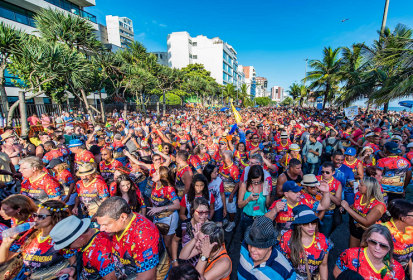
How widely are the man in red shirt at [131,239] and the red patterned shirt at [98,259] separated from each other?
11 centimetres

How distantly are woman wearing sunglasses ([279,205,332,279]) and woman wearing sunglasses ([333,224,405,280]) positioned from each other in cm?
24

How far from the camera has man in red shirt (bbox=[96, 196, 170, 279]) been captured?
1828 mm

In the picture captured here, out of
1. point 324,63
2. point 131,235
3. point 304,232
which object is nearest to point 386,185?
point 304,232

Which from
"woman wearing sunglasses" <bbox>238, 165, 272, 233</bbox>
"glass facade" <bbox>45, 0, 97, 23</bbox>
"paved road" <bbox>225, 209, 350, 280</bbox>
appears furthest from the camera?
"glass facade" <bbox>45, 0, 97, 23</bbox>

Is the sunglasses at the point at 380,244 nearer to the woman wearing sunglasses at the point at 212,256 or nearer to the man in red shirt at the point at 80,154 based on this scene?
the woman wearing sunglasses at the point at 212,256

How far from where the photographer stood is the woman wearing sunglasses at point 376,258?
1.78 metres

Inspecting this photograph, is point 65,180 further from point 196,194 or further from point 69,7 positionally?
point 69,7

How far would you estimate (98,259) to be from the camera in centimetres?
197

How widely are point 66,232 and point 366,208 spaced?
3787 mm

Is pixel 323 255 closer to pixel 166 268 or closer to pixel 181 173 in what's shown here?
pixel 166 268

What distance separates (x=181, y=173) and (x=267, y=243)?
249 centimetres

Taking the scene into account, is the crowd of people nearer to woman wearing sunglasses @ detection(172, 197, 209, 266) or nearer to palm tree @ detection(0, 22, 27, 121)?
woman wearing sunglasses @ detection(172, 197, 209, 266)

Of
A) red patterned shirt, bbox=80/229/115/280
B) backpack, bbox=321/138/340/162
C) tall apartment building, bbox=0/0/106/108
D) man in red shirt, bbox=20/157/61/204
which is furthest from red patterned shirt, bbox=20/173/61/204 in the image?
tall apartment building, bbox=0/0/106/108

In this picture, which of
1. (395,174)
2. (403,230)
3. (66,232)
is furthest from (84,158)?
(395,174)
